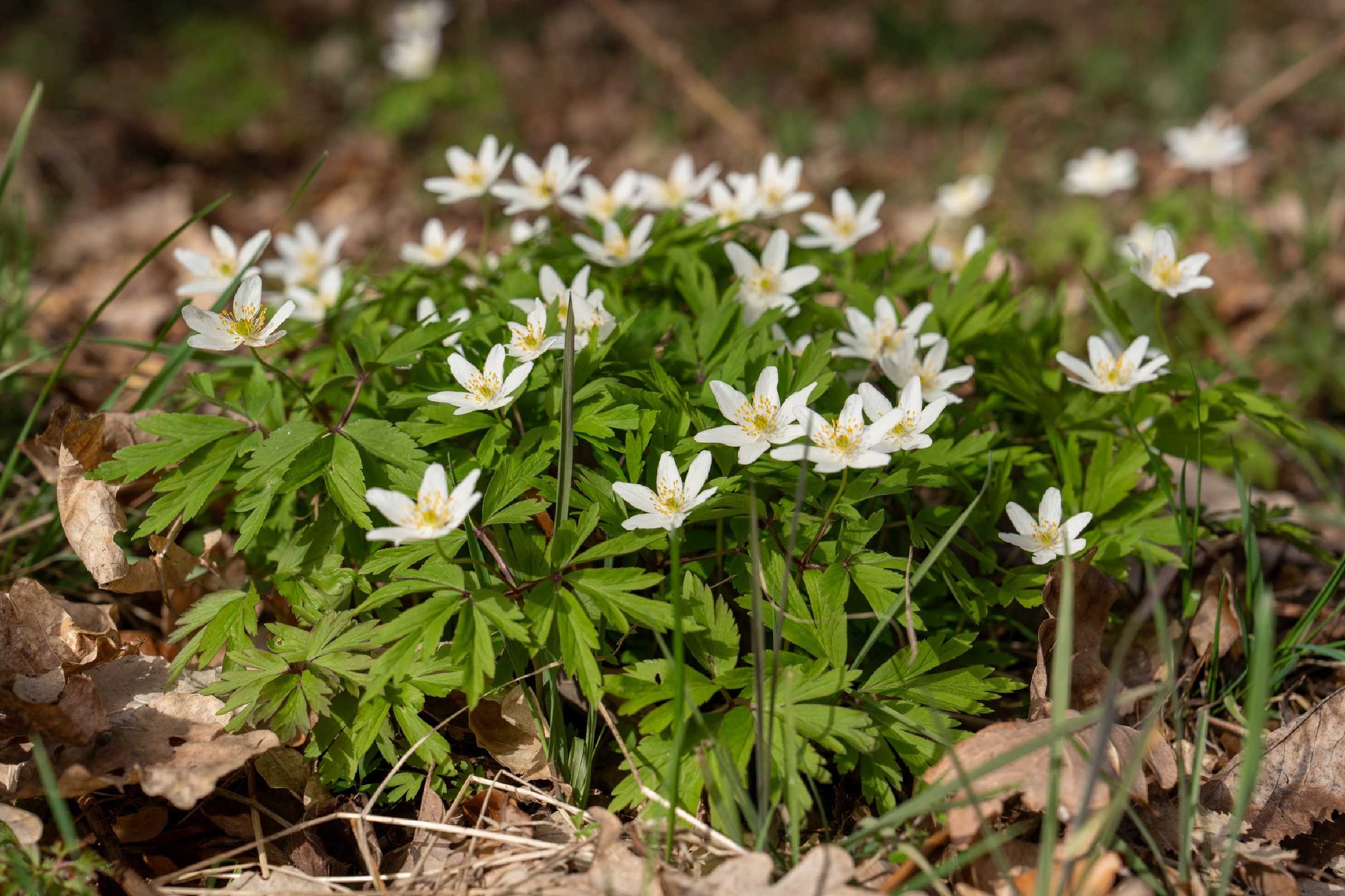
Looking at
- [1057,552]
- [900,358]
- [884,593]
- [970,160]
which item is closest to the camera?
[884,593]

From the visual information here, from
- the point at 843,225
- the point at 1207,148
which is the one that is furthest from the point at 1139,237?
the point at 843,225

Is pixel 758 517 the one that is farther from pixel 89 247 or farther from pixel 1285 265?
pixel 89 247

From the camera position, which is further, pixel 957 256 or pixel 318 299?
pixel 957 256

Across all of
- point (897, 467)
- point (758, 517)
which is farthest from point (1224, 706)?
point (758, 517)

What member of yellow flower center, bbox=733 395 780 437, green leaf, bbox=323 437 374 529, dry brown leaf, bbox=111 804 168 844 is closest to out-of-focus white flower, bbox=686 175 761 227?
yellow flower center, bbox=733 395 780 437

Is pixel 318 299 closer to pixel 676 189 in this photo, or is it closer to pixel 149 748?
pixel 676 189

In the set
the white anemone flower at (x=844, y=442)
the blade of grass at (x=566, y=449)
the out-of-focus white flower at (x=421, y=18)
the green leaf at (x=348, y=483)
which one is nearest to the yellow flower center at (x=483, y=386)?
the blade of grass at (x=566, y=449)
